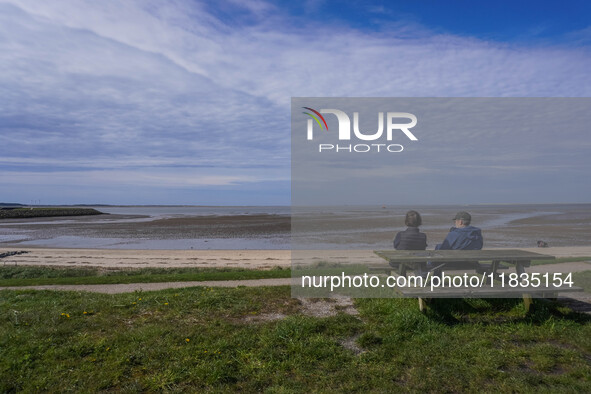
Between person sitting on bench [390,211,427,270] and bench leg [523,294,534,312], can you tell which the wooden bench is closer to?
bench leg [523,294,534,312]

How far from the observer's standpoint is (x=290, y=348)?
14.8ft

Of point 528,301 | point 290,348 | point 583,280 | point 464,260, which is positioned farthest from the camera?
point 583,280

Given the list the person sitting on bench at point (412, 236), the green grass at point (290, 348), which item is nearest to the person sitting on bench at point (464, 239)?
the person sitting on bench at point (412, 236)

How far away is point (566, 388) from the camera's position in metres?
3.58

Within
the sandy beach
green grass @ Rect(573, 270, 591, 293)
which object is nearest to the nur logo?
green grass @ Rect(573, 270, 591, 293)

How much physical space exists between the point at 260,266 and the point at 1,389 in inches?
429

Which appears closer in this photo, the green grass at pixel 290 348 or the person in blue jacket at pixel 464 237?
the green grass at pixel 290 348

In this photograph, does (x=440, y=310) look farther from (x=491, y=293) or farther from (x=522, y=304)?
(x=522, y=304)

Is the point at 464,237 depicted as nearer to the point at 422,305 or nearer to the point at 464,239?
the point at 464,239

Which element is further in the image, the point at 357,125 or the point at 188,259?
the point at 188,259

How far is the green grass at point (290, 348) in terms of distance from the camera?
379cm

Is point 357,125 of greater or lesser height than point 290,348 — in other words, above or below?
above

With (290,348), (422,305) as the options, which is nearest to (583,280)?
(422,305)

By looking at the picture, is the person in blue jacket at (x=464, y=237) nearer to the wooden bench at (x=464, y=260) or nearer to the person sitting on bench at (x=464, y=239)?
the person sitting on bench at (x=464, y=239)
